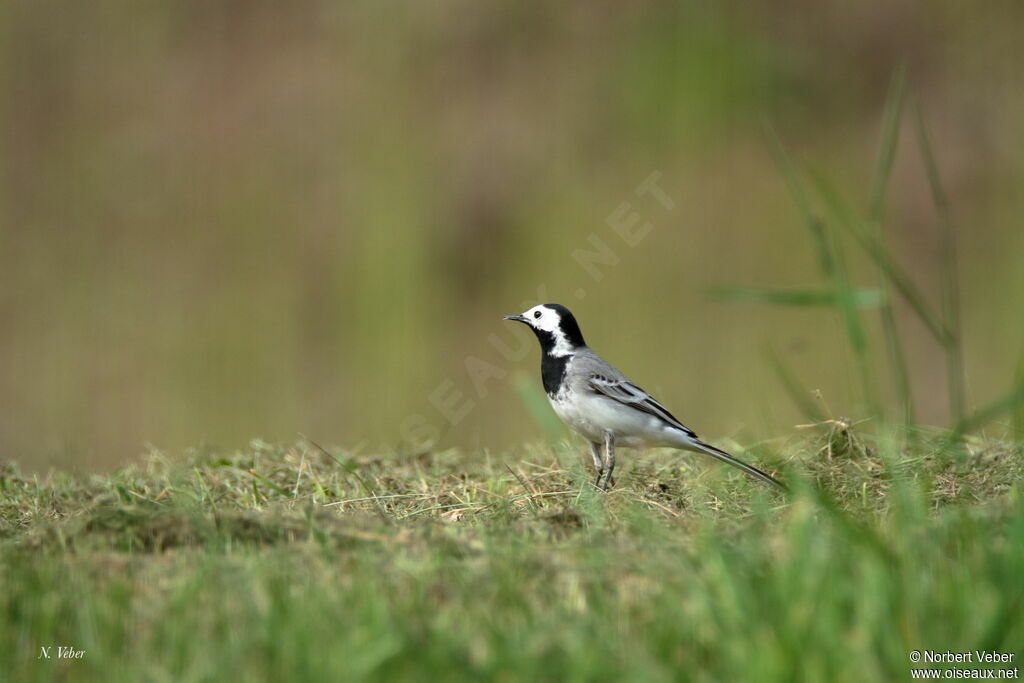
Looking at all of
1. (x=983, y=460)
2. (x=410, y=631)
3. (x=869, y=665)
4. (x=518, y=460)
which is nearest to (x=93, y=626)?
(x=410, y=631)

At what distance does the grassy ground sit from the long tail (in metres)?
0.43

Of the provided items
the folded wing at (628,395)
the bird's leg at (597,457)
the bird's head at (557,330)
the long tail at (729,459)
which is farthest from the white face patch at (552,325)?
the long tail at (729,459)

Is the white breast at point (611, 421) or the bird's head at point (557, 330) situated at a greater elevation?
the bird's head at point (557, 330)

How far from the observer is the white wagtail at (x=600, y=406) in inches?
193

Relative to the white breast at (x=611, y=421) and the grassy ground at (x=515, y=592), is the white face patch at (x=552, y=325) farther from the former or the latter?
the grassy ground at (x=515, y=592)

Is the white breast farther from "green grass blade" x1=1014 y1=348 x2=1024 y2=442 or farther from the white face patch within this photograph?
"green grass blade" x1=1014 y1=348 x2=1024 y2=442

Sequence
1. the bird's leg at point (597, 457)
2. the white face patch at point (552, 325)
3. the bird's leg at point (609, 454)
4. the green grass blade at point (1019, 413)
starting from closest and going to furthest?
the green grass blade at point (1019, 413), the bird's leg at point (609, 454), the bird's leg at point (597, 457), the white face patch at point (552, 325)

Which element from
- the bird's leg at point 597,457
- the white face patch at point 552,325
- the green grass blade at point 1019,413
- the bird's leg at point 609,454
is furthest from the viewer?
the white face patch at point 552,325

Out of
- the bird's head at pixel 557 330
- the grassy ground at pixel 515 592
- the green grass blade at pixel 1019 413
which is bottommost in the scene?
the grassy ground at pixel 515 592

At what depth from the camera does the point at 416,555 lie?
2.87 metres

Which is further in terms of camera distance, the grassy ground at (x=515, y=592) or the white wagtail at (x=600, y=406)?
the white wagtail at (x=600, y=406)

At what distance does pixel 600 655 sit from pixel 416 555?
74 centimetres

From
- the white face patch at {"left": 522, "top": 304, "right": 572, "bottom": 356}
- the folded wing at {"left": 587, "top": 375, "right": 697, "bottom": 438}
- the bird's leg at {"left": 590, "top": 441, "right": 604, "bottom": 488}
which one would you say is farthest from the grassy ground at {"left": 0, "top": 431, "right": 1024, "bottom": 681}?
the white face patch at {"left": 522, "top": 304, "right": 572, "bottom": 356}

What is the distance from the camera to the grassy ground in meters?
2.25
